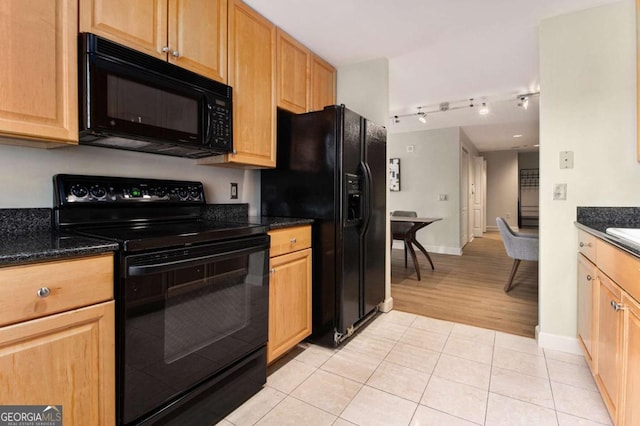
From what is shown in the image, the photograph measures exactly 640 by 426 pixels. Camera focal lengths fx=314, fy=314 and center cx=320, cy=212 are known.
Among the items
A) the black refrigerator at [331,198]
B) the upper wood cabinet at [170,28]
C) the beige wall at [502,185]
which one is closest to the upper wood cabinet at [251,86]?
the upper wood cabinet at [170,28]

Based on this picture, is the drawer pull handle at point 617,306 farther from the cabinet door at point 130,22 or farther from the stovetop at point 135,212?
the cabinet door at point 130,22

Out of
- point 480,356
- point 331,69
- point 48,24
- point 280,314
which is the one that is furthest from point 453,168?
point 48,24

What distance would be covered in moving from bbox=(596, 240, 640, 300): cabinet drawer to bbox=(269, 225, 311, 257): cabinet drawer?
1575mm

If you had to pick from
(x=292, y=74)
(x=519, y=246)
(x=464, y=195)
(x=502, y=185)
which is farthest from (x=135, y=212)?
(x=502, y=185)

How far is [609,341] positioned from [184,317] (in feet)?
6.18

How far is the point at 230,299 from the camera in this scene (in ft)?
5.01

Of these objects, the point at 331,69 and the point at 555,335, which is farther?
the point at 331,69

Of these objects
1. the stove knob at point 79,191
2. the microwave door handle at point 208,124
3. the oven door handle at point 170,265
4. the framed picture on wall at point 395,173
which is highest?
the framed picture on wall at point 395,173

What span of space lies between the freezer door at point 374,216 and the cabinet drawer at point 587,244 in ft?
4.37

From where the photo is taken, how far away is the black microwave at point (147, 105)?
130 cm

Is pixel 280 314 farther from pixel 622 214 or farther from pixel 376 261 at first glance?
pixel 622 214

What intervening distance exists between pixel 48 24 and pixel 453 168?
5842 millimetres

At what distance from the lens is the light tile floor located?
1542mm

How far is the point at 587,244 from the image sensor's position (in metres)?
1.86
